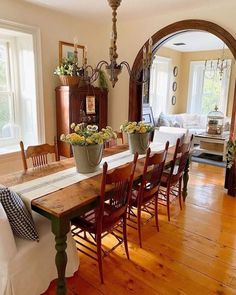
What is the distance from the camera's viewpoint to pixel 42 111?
379cm

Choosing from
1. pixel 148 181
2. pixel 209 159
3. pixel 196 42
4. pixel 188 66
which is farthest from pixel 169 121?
pixel 148 181

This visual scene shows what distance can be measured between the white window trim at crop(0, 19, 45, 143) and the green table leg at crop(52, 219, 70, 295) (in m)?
2.48

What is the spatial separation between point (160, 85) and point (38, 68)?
4194 millimetres

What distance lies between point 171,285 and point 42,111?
2929 millimetres

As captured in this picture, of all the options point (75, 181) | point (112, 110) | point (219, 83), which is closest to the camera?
point (75, 181)

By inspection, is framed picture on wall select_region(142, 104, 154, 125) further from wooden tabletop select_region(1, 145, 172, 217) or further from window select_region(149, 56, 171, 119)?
wooden tabletop select_region(1, 145, 172, 217)

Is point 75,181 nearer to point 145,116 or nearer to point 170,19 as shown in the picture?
point 170,19

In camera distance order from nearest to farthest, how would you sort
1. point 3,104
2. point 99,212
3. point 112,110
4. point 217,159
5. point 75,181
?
point 99,212
point 75,181
point 3,104
point 112,110
point 217,159

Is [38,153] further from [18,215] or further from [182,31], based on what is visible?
[182,31]

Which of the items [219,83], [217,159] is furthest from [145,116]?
[219,83]

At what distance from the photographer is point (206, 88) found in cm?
734

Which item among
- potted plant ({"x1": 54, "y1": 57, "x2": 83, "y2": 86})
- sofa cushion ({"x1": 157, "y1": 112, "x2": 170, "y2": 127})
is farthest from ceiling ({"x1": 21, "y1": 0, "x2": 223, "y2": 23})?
sofa cushion ({"x1": 157, "y1": 112, "x2": 170, "y2": 127})

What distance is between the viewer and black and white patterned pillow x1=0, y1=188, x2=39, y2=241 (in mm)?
1590

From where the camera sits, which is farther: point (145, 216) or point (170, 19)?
point (170, 19)
